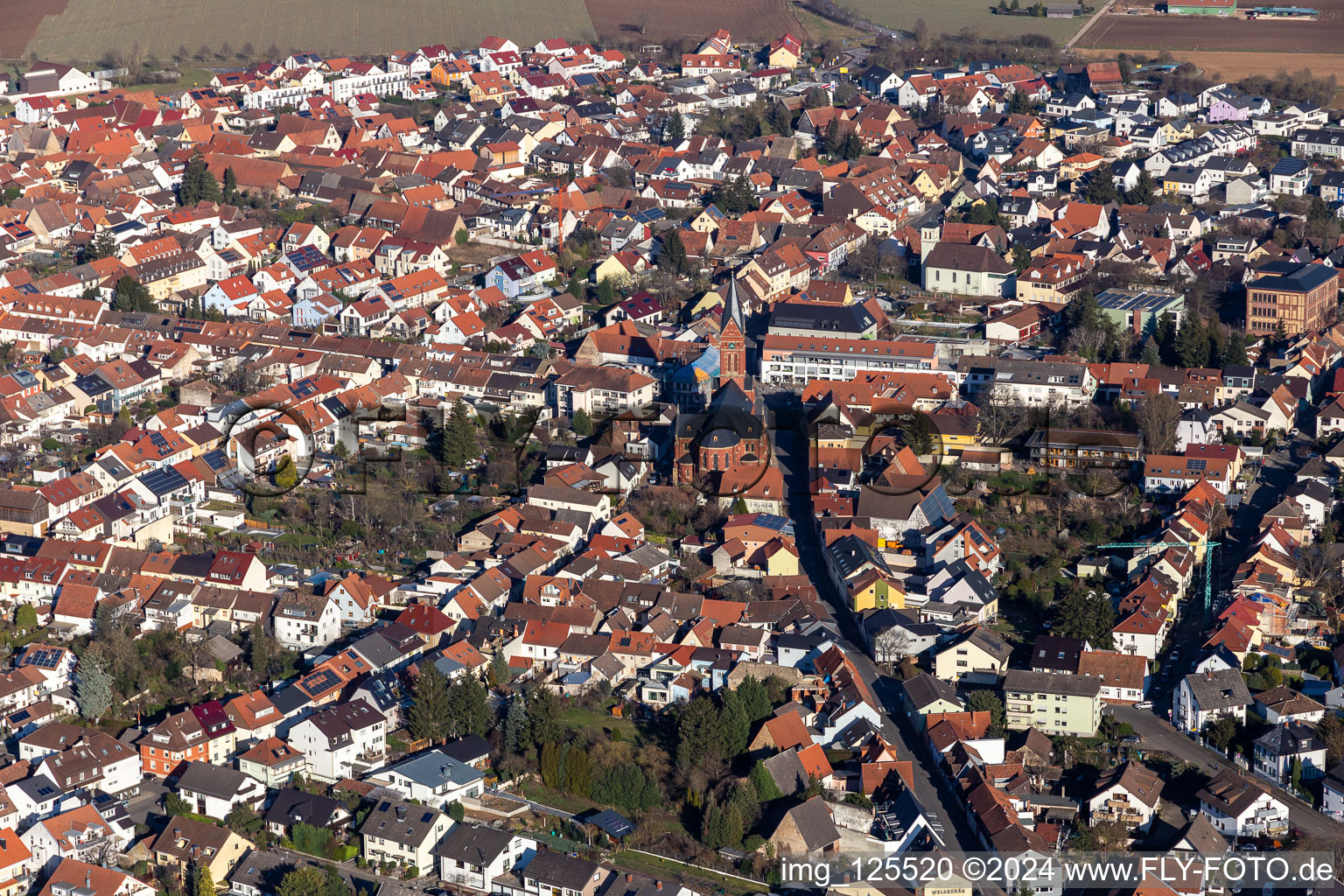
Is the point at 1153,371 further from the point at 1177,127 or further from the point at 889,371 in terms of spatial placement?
the point at 1177,127

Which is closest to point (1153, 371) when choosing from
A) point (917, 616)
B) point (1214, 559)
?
point (1214, 559)

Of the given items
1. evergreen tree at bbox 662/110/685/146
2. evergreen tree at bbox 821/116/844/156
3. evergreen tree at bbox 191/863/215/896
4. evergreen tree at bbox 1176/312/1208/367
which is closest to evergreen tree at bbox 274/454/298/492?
evergreen tree at bbox 191/863/215/896

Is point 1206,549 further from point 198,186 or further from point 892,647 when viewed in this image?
point 198,186

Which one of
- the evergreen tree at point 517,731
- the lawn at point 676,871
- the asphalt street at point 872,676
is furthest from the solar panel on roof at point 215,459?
the lawn at point 676,871

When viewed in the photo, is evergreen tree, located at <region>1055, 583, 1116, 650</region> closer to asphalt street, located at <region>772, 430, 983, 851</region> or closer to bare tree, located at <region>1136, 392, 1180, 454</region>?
asphalt street, located at <region>772, 430, 983, 851</region>

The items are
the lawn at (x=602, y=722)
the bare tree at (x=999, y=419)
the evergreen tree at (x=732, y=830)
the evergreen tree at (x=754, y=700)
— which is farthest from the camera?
the bare tree at (x=999, y=419)

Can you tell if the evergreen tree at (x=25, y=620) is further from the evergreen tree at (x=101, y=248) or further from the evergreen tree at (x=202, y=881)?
the evergreen tree at (x=101, y=248)

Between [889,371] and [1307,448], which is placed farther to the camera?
[889,371]
